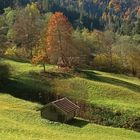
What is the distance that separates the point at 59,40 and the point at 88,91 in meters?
17.8

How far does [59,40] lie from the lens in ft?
319

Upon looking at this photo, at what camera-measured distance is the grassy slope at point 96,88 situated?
79081 millimetres

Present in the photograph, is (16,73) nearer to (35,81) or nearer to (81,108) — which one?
(35,81)

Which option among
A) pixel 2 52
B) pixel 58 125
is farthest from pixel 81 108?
pixel 2 52

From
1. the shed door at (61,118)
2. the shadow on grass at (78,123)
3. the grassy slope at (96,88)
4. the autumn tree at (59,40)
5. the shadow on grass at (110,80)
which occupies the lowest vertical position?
the shadow on grass at (110,80)

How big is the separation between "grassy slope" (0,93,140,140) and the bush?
13.4 m

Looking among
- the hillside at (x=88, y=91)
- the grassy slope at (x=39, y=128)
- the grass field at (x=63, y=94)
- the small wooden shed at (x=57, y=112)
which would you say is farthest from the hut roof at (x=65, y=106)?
the hillside at (x=88, y=91)

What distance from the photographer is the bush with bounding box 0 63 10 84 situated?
86312 millimetres

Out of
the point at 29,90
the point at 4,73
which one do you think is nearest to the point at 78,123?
the point at 29,90

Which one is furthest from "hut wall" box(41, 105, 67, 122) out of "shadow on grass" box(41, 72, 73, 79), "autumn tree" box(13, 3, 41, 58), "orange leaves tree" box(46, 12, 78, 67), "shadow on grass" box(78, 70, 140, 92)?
"autumn tree" box(13, 3, 41, 58)

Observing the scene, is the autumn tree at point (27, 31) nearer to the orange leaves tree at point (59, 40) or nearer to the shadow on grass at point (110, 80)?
the orange leaves tree at point (59, 40)

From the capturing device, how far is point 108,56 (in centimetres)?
12262

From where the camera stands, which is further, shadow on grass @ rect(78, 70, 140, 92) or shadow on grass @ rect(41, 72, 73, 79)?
shadow on grass @ rect(41, 72, 73, 79)

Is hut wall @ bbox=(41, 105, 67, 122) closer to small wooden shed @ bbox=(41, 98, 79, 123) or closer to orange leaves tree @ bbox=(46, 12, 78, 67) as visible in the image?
small wooden shed @ bbox=(41, 98, 79, 123)
